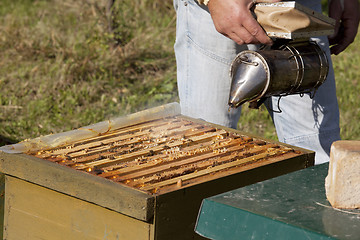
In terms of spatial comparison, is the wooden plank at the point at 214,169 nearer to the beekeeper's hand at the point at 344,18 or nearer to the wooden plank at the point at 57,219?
the wooden plank at the point at 57,219

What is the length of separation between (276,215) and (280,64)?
94 centimetres

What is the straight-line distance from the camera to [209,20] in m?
3.19

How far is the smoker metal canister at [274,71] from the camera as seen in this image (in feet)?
8.24

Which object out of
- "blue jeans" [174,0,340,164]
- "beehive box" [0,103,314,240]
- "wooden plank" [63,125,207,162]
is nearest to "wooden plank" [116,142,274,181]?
"beehive box" [0,103,314,240]

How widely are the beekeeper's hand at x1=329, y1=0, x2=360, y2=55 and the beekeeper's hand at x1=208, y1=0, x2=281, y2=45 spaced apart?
33.4 inches

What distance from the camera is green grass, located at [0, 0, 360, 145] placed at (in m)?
5.40

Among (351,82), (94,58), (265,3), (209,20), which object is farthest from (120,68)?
(265,3)

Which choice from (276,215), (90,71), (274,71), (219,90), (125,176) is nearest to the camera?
(276,215)

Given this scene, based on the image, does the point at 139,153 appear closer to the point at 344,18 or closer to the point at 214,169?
the point at 214,169

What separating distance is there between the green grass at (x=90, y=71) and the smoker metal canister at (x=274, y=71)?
2491 millimetres

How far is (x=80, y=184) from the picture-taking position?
7.36ft

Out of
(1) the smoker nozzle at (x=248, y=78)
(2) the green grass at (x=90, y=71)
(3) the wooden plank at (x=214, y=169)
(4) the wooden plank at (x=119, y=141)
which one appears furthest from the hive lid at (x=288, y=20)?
(2) the green grass at (x=90, y=71)

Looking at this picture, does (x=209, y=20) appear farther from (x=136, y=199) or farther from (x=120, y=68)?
(x=120, y=68)

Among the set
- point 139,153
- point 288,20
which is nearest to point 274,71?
point 288,20
